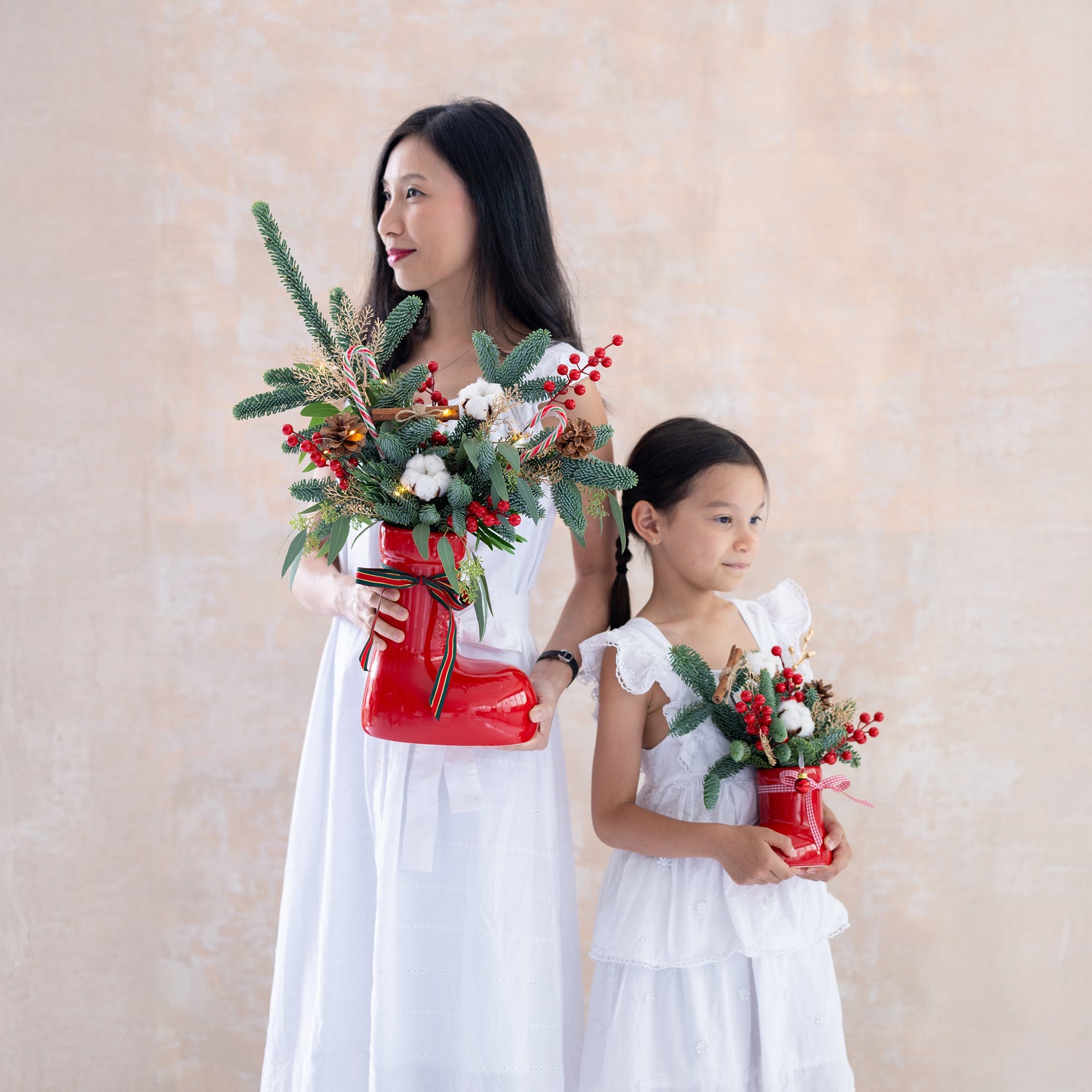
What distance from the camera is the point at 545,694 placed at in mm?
1559

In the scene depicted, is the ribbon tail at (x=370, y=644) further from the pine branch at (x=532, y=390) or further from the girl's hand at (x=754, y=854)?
the girl's hand at (x=754, y=854)

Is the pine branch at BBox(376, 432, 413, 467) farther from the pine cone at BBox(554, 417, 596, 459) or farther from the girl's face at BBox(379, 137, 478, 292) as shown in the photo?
the girl's face at BBox(379, 137, 478, 292)

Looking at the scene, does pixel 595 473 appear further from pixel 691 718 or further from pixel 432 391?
pixel 691 718

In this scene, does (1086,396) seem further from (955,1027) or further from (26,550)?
(26,550)

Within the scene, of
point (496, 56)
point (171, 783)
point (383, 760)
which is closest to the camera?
point (383, 760)

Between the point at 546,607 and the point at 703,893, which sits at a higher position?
the point at 546,607

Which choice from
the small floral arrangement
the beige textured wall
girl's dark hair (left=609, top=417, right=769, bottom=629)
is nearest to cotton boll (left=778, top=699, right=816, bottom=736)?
the small floral arrangement

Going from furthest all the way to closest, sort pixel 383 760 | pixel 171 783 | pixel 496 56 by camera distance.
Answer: pixel 171 783, pixel 496 56, pixel 383 760

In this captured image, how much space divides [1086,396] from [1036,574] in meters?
0.44

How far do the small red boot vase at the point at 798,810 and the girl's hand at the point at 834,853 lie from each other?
0.4 inches

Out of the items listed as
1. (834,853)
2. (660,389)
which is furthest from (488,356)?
(660,389)

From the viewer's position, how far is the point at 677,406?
2.62 m

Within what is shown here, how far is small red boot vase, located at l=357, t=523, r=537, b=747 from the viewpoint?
4.57 ft

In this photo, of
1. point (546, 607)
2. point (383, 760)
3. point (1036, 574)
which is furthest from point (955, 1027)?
point (383, 760)
